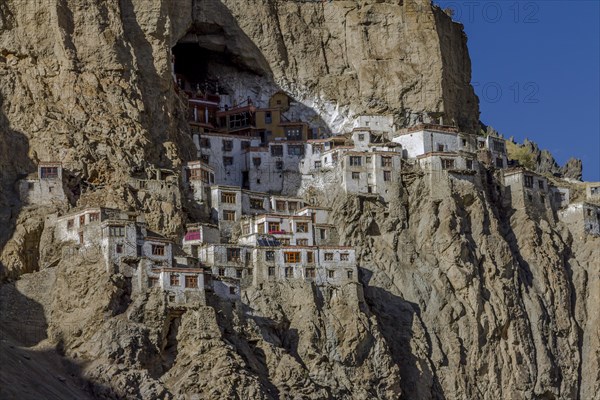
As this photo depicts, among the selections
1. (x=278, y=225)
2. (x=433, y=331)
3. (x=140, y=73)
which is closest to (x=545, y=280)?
(x=433, y=331)

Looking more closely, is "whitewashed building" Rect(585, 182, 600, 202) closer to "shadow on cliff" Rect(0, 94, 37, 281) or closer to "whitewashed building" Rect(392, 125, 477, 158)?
"whitewashed building" Rect(392, 125, 477, 158)

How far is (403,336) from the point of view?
104 metres

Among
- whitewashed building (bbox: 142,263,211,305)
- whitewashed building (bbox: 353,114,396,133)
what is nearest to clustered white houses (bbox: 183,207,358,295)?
whitewashed building (bbox: 142,263,211,305)

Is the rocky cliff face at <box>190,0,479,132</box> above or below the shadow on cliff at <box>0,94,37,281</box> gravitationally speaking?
above

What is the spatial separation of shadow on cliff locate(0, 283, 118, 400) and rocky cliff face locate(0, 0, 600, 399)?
116mm

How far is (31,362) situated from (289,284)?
57.0 feet

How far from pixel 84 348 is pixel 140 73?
77.9ft

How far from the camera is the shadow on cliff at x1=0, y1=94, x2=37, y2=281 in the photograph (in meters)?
98.2

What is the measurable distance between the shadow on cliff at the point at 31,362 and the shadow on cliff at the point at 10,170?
4.42m

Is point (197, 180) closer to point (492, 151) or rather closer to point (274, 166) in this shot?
point (274, 166)

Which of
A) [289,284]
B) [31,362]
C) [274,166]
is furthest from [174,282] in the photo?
[274,166]

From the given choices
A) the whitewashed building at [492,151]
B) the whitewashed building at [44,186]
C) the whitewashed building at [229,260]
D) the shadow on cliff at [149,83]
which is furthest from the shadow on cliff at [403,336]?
the whitewashed building at [44,186]

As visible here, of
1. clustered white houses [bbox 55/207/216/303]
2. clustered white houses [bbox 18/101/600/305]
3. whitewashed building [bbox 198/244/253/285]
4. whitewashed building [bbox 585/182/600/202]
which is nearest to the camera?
clustered white houses [bbox 55/207/216/303]

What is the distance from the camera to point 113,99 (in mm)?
106562
